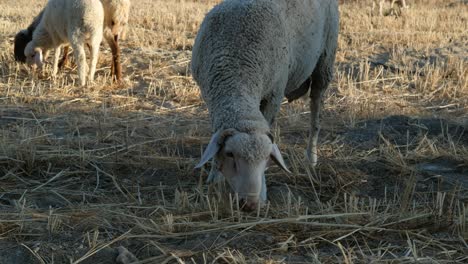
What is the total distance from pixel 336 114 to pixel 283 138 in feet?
4.99

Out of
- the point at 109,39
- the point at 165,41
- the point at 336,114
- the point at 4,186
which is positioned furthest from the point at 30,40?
the point at 4,186

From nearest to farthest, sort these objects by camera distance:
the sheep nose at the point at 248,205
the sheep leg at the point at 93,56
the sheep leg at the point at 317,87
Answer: the sheep nose at the point at 248,205, the sheep leg at the point at 317,87, the sheep leg at the point at 93,56

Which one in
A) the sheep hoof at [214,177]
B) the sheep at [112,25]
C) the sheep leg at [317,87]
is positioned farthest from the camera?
the sheep at [112,25]

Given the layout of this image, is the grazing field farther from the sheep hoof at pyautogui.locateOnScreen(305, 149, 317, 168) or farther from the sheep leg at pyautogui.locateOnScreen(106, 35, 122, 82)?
the sheep leg at pyautogui.locateOnScreen(106, 35, 122, 82)

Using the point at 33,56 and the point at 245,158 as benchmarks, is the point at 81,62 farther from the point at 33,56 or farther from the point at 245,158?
the point at 245,158

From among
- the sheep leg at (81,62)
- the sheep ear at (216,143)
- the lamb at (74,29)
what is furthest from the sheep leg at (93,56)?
the sheep ear at (216,143)

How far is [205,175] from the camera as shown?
5203 mm

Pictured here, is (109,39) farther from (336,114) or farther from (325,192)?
(325,192)

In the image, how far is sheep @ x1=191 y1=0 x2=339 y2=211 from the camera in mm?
3932

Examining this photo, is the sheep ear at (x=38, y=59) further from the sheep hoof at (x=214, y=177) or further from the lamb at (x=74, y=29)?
the sheep hoof at (x=214, y=177)

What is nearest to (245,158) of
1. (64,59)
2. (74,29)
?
(74,29)

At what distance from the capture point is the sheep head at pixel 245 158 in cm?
388

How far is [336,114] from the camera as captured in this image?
802cm

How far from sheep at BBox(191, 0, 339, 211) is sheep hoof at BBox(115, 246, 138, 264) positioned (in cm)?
71
